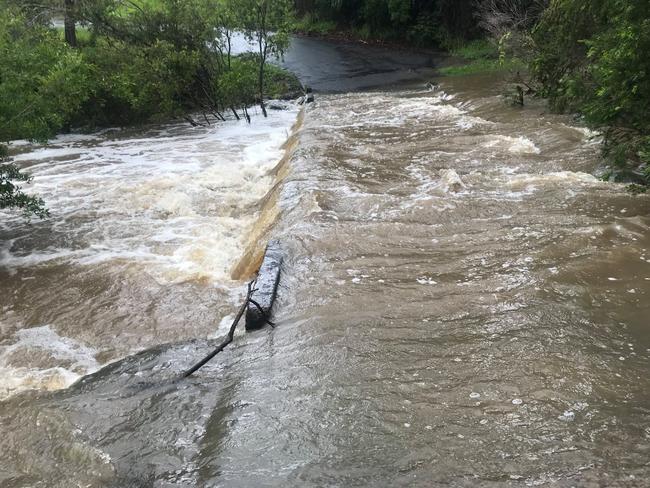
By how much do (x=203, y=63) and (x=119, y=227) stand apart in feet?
31.9

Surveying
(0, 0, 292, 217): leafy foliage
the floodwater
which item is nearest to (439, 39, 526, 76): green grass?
(0, 0, 292, 217): leafy foliage

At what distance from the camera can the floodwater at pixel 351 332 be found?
10.8 feet

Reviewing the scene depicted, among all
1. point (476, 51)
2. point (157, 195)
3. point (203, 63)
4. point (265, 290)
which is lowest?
point (265, 290)

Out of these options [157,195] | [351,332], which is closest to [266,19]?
[157,195]

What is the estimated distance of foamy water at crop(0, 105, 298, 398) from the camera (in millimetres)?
5375

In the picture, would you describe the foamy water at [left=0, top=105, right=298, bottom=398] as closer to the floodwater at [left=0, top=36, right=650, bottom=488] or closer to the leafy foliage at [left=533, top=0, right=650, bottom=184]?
the floodwater at [left=0, top=36, right=650, bottom=488]

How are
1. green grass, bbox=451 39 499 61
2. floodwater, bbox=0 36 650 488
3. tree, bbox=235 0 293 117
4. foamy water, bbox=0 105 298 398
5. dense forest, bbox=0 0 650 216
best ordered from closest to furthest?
floodwater, bbox=0 36 650 488
foamy water, bbox=0 105 298 398
dense forest, bbox=0 0 650 216
tree, bbox=235 0 293 117
green grass, bbox=451 39 499 61

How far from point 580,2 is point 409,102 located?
23.2 feet

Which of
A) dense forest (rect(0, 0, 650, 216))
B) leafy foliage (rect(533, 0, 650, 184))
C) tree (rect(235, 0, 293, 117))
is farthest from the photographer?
tree (rect(235, 0, 293, 117))

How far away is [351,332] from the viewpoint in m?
4.55

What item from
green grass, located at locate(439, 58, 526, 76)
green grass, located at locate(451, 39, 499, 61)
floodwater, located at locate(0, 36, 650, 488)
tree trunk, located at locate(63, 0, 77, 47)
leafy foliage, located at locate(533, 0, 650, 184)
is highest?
tree trunk, located at locate(63, 0, 77, 47)

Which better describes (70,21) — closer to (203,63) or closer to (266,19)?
(203,63)

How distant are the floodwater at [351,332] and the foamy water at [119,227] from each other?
42 millimetres

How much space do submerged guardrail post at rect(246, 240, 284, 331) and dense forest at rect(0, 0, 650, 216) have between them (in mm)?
4018
